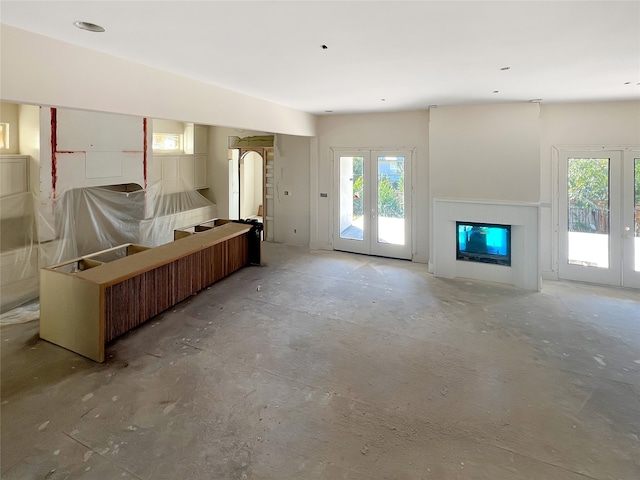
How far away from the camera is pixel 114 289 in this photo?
3.99 metres

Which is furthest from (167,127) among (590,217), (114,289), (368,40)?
(590,217)

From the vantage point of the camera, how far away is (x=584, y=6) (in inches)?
91.4

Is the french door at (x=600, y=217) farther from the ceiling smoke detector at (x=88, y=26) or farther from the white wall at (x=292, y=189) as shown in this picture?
the ceiling smoke detector at (x=88, y=26)

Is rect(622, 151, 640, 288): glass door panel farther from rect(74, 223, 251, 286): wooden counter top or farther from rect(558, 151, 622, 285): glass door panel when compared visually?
rect(74, 223, 251, 286): wooden counter top

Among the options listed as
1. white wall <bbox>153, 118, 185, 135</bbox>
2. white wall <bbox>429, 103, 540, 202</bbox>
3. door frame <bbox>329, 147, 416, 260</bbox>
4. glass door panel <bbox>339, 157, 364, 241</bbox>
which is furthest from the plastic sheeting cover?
white wall <bbox>429, 103, 540, 202</bbox>

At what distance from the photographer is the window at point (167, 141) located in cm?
801


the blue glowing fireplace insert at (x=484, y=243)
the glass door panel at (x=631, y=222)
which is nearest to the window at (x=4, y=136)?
the blue glowing fireplace insert at (x=484, y=243)

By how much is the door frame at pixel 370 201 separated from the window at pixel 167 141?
361 cm

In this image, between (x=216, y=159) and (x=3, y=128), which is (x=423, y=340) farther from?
(x=216, y=159)

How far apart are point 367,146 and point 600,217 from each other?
13.3ft

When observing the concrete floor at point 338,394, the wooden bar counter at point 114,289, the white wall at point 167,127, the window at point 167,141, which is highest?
the white wall at point 167,127

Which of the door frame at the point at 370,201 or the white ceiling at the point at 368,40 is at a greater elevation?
the white ceiling at the point at 368,40

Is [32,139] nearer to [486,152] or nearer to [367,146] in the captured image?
[367,146]

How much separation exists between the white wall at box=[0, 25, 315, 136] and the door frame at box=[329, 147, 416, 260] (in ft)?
9.81
